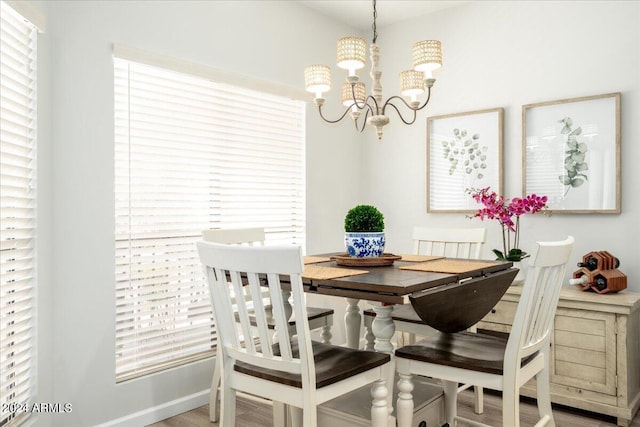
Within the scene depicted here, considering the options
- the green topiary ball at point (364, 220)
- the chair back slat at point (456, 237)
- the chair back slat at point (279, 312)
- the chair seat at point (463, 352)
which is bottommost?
the chair seat at point (463, 352)

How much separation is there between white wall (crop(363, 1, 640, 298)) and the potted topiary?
1483 mm

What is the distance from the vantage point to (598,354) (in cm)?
253

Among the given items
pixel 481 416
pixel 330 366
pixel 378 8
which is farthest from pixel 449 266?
pixel 378 8

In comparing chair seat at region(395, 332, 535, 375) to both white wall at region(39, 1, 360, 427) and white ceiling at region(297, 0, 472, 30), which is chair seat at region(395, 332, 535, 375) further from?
white ceiling at region(297, 0, 472, 30)

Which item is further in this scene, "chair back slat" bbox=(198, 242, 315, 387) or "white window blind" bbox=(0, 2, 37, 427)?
"white window blind" bbox=(0, 2, 37, 427)

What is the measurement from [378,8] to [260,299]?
9.17ft

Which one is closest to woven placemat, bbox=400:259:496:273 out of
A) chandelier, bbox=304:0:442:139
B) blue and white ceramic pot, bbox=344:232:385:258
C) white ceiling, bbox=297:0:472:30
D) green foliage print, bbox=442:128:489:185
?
blue and white ceramic pot, bbox=344:232:385:258

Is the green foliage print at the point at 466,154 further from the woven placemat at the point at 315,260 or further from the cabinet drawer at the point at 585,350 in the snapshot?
the woven placemat at the point at 315,260

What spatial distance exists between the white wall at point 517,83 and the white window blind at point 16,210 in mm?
2606

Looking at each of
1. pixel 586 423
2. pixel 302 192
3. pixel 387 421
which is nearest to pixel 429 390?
pixel 387 421

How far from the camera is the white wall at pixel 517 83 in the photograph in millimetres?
2836

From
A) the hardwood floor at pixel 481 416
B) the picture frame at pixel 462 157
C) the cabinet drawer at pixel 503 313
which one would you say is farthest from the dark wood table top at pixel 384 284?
the picture frame at pixel 462 157

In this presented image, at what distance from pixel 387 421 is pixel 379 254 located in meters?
0.78

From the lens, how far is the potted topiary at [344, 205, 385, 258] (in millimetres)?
2186
